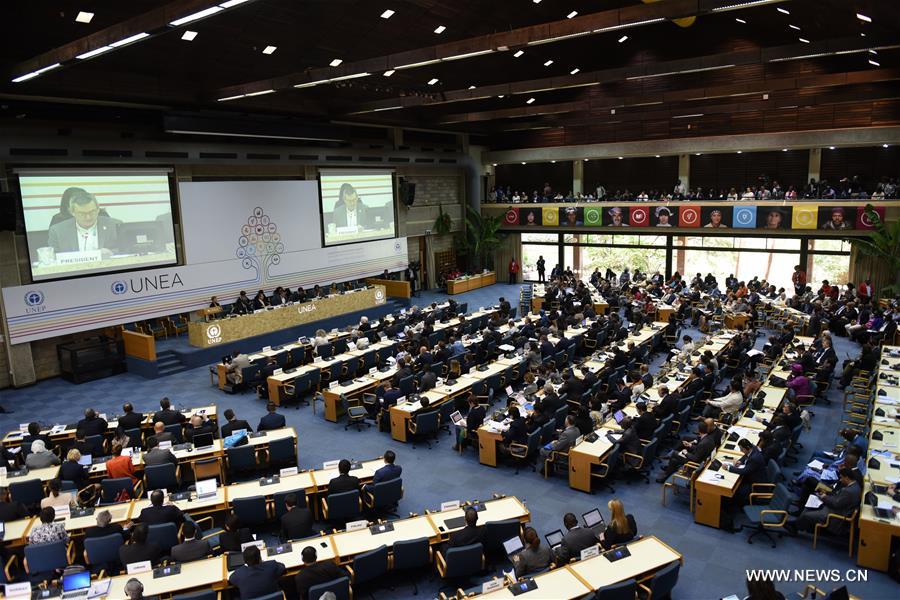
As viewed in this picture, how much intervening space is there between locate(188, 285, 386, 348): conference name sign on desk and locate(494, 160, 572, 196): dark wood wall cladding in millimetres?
12337

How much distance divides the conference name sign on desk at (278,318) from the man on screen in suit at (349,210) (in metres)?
3.58

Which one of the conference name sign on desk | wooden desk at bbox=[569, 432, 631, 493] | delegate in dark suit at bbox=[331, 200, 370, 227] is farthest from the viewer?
delegate in dark suit at bbox=[331, 200, 370, 227]

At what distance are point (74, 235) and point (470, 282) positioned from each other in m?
17.5

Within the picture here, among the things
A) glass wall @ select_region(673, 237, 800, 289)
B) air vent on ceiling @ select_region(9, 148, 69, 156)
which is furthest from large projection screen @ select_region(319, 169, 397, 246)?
glass wall @ select_region(673, 237, 800, 289)

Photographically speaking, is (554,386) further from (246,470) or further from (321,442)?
(246,470)

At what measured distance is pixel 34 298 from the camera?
54.0 ft

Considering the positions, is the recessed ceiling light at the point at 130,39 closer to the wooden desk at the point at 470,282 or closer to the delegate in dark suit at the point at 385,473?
the delegate in dark suit at the point at 385,473

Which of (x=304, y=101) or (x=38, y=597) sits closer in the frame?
(x=38, y=597)

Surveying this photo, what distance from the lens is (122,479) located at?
9000mm

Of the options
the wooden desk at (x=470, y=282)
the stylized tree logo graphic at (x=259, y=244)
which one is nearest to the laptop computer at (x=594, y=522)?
the stylized tree logo graphic at (x=259, y=244)

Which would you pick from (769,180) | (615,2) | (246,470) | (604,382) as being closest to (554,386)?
(604,382)

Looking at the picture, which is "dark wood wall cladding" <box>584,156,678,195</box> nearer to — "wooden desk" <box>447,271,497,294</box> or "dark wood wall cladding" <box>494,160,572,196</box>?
"dark wood wall cladding" <box>494,160,572,196</box>

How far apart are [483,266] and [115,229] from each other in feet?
60.9

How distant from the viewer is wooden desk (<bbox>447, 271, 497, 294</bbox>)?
95.2 ft
